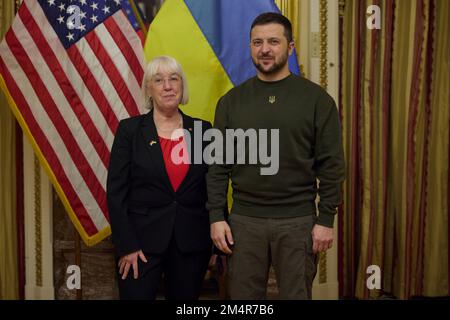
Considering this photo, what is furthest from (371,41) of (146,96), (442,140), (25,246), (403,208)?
(25,246)

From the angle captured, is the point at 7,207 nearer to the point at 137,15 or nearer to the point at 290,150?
the point at 137,15

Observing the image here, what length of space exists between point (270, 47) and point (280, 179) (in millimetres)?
503

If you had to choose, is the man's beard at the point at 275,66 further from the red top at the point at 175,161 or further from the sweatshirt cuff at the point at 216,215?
the sweatshirt cuff at the point at 216,215

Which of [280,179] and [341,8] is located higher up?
[341,8]

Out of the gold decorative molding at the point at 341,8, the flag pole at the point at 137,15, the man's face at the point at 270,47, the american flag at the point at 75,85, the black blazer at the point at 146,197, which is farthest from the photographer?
the gold decorative molding at the point at 341,8

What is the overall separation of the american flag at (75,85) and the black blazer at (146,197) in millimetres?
805

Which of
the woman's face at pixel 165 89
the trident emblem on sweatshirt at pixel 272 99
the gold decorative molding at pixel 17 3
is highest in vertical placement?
the gold decorative molding at pixel 17 3

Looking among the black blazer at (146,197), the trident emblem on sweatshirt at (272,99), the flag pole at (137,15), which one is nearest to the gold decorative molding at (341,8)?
the flag pole at (137,15)

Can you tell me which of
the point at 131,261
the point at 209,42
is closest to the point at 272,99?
the point at 131,261

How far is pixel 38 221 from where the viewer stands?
10.3 ft

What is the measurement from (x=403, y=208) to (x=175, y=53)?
5.44 feet

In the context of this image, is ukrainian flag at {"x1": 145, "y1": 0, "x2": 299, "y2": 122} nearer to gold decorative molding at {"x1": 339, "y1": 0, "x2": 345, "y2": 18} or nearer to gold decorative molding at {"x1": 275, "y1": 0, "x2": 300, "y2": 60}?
gold decorative molding at {"x1": 275, "y1": 0, "x2": 300, "y2": 60}

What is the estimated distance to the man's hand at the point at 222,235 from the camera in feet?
6.54

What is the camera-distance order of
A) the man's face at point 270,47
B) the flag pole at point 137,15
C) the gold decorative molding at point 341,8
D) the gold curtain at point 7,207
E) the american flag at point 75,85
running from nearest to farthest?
the man's face at point 270,47, the american flag at point 75,85, the flag pole at point 137,15, the gold curtain at point 7,207, the gold decorative molding at point 341,8
